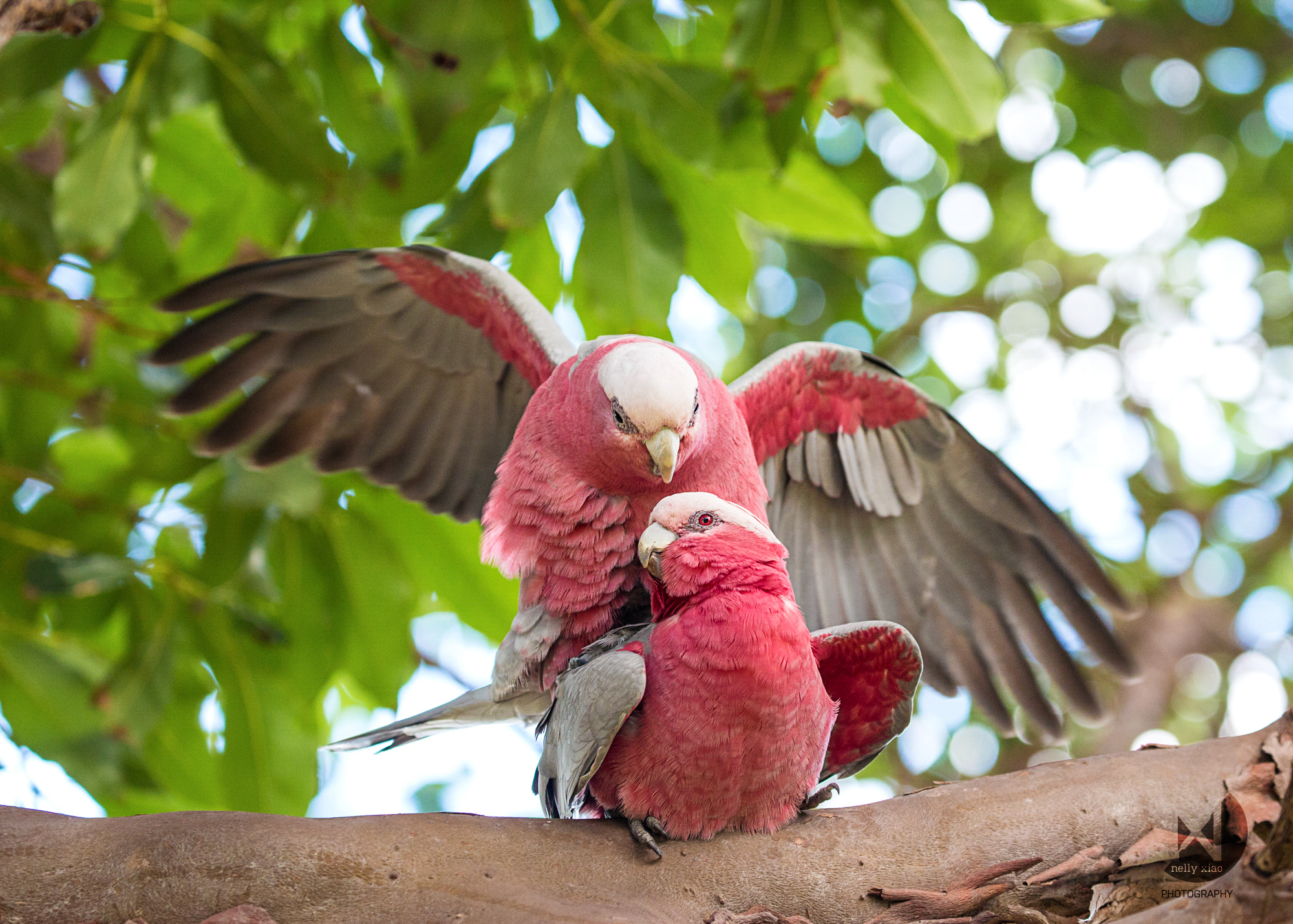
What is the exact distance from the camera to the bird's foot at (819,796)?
6.48ft

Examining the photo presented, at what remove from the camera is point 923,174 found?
470 centimetres

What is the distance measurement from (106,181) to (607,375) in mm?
1716

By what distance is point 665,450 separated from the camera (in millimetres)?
1922

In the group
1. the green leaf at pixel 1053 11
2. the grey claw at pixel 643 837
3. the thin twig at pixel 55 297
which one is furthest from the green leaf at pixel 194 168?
the grey claw at pixel 643 837

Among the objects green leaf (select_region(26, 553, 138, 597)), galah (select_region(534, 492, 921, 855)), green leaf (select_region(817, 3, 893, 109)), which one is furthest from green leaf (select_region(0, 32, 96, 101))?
galah (select_region(534, 492, 921, 855))

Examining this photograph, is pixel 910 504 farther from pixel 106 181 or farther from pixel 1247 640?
pixel 1247 640

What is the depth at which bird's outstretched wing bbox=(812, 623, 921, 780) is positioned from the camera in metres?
2.01

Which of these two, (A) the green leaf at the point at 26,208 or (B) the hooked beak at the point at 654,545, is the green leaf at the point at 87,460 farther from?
(B) the hooked beak at the point at 654,545

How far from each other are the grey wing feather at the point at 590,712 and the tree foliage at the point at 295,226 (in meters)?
1.21

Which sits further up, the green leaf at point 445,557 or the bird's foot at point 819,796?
the green leaf at point 445,557

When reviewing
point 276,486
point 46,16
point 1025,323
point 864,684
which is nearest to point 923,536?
point 864,684

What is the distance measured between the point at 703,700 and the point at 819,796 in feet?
1.64

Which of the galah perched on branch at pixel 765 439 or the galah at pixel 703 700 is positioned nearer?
the galah at pixel 703 700

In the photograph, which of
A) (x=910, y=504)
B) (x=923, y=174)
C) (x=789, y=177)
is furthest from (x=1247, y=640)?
(x=789, y=177)
